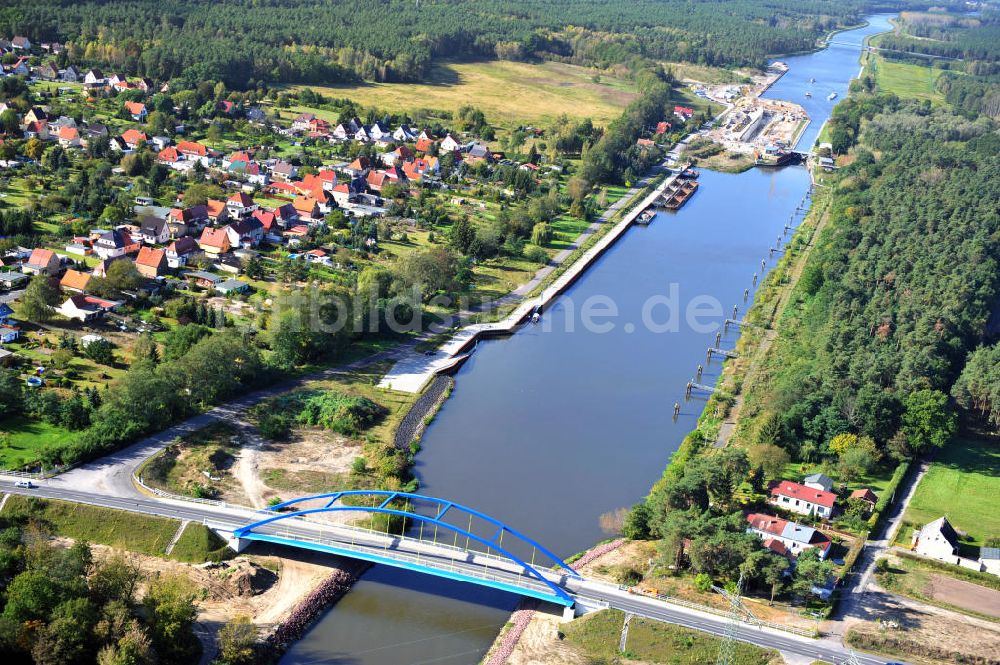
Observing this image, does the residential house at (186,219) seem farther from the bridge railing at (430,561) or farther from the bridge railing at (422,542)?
the bridge railing at (430,561)

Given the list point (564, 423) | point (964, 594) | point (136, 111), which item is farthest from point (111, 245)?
point (964, 594)

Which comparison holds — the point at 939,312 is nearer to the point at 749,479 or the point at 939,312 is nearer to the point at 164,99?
the point at 749,479

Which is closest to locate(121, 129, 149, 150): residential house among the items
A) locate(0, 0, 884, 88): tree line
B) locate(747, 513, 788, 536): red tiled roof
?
locate(0, 0, 884, 88): tree line

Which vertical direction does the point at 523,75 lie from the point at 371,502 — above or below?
above

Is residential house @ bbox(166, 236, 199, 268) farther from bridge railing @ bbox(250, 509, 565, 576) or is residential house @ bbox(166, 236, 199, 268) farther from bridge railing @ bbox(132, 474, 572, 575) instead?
bridge railing @ bbox(250, 509, 565, 576)

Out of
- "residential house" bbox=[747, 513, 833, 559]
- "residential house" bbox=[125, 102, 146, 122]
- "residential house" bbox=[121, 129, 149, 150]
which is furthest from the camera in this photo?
"residential house" bbox=[125, 102, 146, 122]

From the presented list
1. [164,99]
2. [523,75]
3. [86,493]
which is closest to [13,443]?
[86,493]

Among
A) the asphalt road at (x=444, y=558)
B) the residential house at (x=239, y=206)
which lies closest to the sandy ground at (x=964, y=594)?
the asphalt road at (x=444, y=558)
